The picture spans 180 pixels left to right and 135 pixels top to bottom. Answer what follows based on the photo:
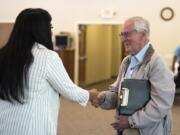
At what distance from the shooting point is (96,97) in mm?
2418

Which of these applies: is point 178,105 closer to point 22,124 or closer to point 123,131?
point 123,131

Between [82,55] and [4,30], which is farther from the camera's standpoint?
[82,55]

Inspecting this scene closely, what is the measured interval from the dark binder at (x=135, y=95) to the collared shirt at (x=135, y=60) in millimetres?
97

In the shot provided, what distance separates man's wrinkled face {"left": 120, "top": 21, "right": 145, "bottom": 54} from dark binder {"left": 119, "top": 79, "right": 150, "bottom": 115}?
22 centimetres

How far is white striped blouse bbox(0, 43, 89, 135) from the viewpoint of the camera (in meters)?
1.95

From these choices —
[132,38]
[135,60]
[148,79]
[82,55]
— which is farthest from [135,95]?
[82,55]

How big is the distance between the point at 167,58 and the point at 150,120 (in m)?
5.80

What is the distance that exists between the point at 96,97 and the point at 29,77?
628mm

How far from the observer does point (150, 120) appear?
2174mm

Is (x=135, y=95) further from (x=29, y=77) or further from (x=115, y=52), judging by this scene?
(x=115, y=52)

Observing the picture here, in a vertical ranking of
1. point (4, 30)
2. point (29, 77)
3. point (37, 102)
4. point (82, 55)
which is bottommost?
point (82, 55)

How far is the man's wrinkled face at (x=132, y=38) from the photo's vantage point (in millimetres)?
2256

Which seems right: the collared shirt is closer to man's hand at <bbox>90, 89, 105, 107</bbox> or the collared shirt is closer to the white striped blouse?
man's hand at <bbox>90, 89, 105, 107</bbox>

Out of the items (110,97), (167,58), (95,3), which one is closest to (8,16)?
(95,3)
